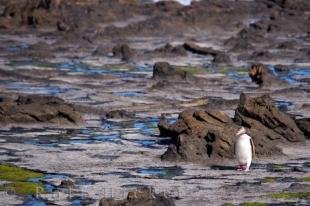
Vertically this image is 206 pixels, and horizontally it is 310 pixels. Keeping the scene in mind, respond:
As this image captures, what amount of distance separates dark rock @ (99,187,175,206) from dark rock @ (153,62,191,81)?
819 inches

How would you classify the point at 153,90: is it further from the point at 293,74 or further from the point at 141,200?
the point at 141,200

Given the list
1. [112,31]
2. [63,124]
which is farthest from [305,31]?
[63,124]

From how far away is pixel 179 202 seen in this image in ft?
59.8

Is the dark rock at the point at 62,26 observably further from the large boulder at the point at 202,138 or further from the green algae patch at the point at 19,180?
the green algae patch at the point at 19,180

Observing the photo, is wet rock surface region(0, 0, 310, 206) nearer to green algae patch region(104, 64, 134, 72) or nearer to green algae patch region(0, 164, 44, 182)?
green algae patch region(104, 64, 134, 72)

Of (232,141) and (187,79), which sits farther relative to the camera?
(187,79)

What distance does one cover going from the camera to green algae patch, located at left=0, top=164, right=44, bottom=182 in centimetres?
2062

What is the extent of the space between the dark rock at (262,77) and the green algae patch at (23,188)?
17971 mm

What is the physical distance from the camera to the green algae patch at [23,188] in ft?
63.2

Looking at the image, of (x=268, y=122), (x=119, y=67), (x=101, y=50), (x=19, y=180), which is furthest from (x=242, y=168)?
(x=101, y=50)

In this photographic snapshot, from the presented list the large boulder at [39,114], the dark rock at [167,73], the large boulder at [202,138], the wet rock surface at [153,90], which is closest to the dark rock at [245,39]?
the wet rock surface at [153,90]

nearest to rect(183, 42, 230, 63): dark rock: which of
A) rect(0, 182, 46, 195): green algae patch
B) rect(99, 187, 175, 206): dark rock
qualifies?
rect(0, 182, 46, 195): green algae patch

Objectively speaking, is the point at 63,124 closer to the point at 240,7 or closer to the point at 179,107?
the point at 179,107

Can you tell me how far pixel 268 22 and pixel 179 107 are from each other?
28.7m
